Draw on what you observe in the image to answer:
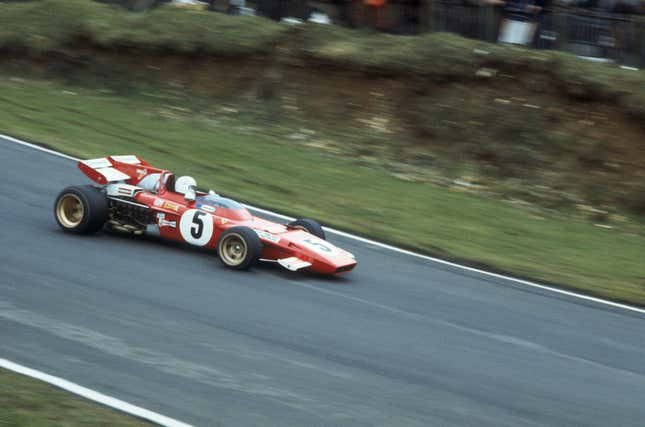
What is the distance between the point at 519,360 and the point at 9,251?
5.58 m

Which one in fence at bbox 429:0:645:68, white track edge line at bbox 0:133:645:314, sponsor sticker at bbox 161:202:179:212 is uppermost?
fence at bbox 429:0:645:68

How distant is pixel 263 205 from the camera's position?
14961 millimetres

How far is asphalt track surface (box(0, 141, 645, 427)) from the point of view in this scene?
7.86 m

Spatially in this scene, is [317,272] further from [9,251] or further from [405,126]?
[405,126]

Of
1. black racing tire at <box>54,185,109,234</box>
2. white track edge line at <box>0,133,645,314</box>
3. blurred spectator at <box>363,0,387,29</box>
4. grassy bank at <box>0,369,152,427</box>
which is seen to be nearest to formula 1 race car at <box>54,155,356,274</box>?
black racing tire at <box>54,185,109,234</box>

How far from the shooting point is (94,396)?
7.45 m

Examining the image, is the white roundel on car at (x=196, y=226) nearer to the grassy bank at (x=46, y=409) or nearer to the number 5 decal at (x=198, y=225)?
the number 5 decal at (x=198, y=225)

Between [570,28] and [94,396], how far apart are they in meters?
14.3

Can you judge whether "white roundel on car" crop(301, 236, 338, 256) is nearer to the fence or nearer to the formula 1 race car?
the formula 1 race car

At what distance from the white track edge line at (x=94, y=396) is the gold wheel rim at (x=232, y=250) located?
11.7ft

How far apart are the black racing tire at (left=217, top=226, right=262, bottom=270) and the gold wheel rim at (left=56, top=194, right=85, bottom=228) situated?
1871 millimetres

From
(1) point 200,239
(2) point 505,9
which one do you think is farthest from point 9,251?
(2) point 505,9

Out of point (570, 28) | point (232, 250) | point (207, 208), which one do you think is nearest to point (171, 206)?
point (207, 208)

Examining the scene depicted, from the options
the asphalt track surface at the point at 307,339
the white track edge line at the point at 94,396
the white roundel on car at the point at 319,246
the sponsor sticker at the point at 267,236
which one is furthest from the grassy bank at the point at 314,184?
the white track edge line at the point at 94,396
